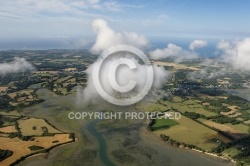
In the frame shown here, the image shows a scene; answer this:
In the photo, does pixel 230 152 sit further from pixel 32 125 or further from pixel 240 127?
pixel 32 125

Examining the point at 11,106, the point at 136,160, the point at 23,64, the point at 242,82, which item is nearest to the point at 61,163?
the point at 136,160

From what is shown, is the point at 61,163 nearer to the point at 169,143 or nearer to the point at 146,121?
the point at 169,143

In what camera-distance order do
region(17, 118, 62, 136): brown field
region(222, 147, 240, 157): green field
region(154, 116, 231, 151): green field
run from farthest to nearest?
region(17, 118, 62, 136): brown field < region(154, 116, 231, 151): green field < region(222, 147, 240, 157): green field

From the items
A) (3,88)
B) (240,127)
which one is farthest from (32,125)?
(3,88)

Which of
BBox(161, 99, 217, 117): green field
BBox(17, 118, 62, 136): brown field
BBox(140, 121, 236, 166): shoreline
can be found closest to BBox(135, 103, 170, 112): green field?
BBox(161, 99, 217, 117): green field

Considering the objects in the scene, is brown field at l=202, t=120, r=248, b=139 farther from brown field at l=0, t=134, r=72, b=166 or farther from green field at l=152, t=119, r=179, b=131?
brown field at l=0, t=134, r=72, b=166

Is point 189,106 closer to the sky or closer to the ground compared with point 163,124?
closer to the sky

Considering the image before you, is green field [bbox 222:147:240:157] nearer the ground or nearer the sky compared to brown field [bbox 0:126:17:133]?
nearer the ground
